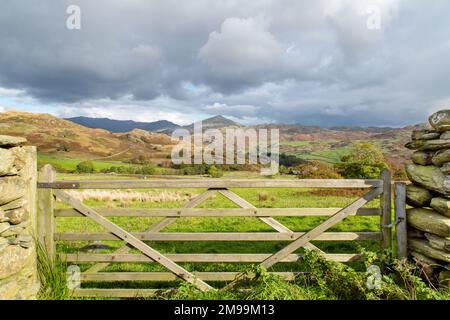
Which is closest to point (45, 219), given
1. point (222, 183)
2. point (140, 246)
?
point (140, 246)

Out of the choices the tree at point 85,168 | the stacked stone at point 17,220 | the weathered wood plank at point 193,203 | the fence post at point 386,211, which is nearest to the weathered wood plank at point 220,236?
the weathered wood plank at point 193,203

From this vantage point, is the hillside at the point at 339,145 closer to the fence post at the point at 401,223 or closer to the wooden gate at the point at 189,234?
the fence post at the point at 401,223

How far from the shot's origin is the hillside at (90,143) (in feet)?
178

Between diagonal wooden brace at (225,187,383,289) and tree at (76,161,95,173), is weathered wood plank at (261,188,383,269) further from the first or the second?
tree at (76,161,95,173)

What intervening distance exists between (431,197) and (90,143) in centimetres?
6796

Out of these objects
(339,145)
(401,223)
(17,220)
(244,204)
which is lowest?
(401,223)

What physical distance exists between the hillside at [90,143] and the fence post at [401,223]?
4579 centimetres

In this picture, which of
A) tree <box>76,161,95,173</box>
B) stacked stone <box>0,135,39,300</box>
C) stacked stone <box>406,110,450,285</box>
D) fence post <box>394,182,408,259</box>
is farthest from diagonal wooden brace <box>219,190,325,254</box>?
tree <box>76,161,95,173</box>

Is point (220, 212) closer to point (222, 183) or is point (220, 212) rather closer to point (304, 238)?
point (222, 183)

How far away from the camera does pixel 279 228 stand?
597 cm

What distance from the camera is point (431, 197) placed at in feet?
19.5
